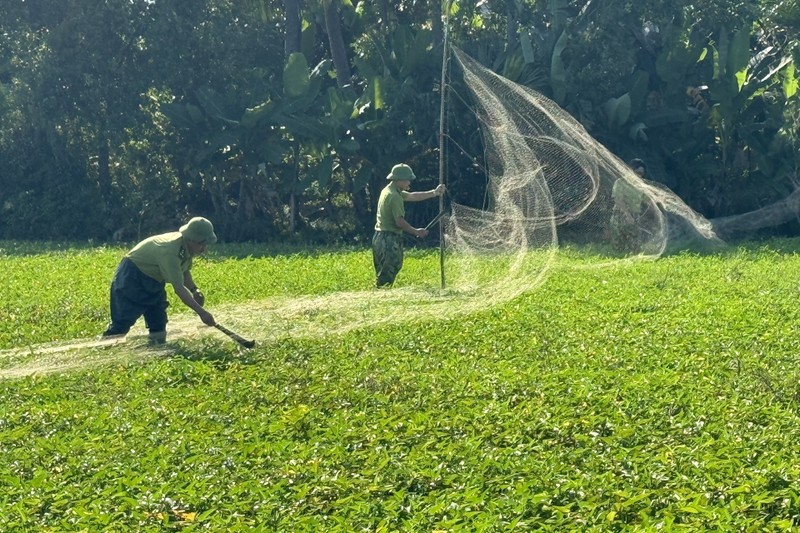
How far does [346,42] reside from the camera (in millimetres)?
23219

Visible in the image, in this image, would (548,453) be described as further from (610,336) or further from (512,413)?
(610,336)

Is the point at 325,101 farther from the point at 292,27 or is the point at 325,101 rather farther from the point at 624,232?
the point at 624,232

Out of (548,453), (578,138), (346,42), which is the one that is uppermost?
(346,42)

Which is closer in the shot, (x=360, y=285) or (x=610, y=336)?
(x=610, y=336)

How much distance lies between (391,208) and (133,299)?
356cm

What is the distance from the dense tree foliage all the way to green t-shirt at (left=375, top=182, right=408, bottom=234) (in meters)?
5.30

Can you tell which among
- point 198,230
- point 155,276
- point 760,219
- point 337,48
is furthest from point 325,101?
point 198,230

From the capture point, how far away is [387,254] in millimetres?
12180

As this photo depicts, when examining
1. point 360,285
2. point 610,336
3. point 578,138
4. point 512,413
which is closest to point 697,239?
point 578,138

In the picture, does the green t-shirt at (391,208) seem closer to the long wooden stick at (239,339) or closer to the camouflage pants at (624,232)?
the camouflage pants at (624,232)

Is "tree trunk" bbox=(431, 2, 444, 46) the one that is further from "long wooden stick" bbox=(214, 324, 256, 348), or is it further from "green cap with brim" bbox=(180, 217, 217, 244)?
"long wooden stick" bbox=(214, 324, 256, 348)

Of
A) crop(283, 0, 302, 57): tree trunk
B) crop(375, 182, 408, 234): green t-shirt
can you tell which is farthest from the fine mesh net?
crop(283, 0, 302, 57): tree trunk

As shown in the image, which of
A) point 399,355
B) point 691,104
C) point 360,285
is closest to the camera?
point 399,355

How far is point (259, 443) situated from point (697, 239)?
9517 millimetres
